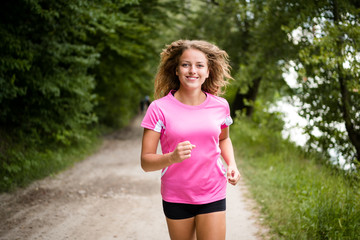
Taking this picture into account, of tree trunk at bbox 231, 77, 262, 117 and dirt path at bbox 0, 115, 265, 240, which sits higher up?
tree trunk at bbox 231, 77, 262, 117

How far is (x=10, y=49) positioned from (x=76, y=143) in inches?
176

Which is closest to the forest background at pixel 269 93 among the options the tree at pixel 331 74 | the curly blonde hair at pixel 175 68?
the tree at pixel 331 74

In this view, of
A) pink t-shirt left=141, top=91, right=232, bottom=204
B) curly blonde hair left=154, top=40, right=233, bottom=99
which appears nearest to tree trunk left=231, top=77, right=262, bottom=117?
curly blonde hair left=154, top=40, right=233, bottom=99

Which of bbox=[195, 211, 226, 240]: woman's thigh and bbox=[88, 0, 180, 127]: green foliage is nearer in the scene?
bbox=[195, 211, 226, 240]: woman's thigh

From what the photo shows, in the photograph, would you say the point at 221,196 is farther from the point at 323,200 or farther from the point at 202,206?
the point at 323,200

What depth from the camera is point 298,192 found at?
5.26 m

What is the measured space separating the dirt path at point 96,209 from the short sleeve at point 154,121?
2.64 metres

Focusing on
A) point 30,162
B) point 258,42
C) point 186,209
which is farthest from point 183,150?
point 258,42

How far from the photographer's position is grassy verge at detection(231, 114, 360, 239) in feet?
12.7

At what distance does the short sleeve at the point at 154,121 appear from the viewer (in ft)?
7.67

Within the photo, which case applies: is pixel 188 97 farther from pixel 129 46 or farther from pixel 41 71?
pixel 129 46

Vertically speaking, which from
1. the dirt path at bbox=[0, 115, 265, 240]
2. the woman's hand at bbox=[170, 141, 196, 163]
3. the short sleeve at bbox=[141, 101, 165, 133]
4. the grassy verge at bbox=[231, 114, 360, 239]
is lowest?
the dirt path at bbox=[0, 115, 265, 240]

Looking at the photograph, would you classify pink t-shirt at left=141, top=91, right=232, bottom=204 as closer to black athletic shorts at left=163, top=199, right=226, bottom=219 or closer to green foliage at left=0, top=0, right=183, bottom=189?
black athletic shorts at left=163, top=199, right=226, bottom=219

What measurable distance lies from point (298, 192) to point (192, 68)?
3632 mm
